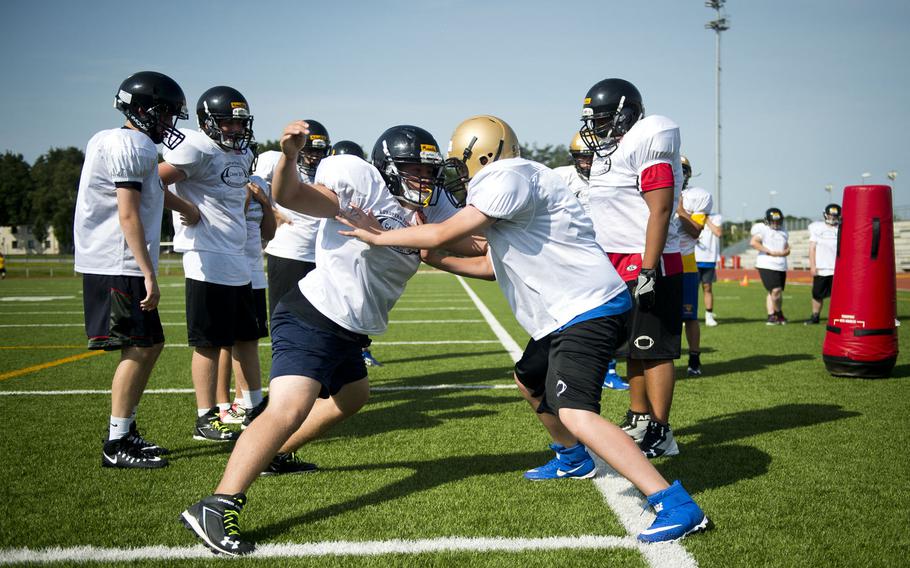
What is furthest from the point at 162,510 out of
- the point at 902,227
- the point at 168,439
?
the point at 902,227

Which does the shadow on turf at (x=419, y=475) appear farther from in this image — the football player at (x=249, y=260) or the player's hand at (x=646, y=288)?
the football player at (x=249, y=260)

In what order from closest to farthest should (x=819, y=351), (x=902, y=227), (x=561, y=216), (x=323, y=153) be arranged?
(x=561, y=216), (x=323, y=153), (x=819, y=351), (x=902, y=227)

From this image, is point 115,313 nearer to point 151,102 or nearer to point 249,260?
point 151,102

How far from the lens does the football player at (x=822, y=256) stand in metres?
12.3

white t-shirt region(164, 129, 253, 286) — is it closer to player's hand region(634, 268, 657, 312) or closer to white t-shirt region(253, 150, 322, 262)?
white t-shirt region(253, 150, 322, 262)

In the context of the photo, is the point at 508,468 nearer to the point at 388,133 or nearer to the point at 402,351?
the point at 388,133

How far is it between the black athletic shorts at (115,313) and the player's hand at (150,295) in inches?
1.9

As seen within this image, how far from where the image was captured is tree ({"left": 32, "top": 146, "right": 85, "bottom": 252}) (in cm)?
8562

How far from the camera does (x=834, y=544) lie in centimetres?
294

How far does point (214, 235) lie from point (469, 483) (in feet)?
7.83

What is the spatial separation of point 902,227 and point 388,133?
46606mm

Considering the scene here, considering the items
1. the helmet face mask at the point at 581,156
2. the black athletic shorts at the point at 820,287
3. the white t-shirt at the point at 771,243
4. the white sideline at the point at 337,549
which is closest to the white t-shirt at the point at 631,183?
the helmet face mask at the point at 581,156

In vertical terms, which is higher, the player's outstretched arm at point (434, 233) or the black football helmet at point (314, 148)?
the black football helmet at point (314, 148)

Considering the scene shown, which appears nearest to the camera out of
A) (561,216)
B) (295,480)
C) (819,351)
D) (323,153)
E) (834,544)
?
(834,544)
